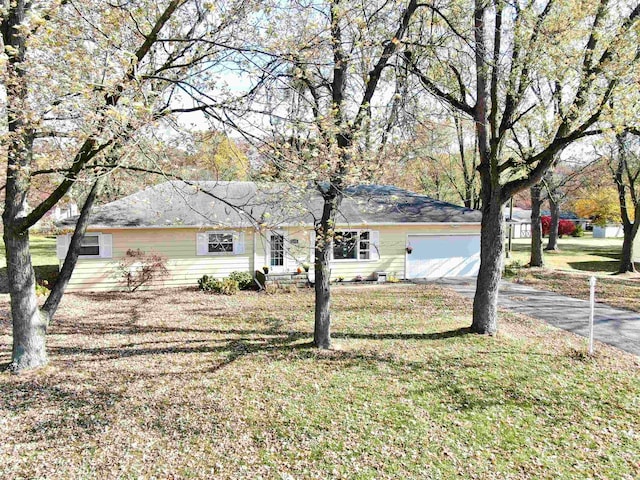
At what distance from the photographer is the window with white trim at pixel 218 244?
1436 centimetres

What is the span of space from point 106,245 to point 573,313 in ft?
45.3

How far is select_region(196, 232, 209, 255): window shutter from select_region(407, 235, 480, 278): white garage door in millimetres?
7531

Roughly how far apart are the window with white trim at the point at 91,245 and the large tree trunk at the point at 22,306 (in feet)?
23.9

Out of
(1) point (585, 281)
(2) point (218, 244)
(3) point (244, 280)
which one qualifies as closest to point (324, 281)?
(3) point (244, 280)

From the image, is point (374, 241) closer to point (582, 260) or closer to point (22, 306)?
point (22, 306)

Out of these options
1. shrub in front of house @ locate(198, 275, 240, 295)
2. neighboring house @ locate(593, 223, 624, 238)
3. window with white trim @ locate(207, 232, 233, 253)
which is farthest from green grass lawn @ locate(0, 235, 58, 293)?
neighboring house @ locate(593, 223, 624, 238)

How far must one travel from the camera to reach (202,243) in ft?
46.9

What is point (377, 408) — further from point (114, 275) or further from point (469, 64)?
point (114, 275)

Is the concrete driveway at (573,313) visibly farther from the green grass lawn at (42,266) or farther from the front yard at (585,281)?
the green grass lawn at (42,266)

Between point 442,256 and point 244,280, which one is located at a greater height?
point 442,256

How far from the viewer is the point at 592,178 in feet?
76.2

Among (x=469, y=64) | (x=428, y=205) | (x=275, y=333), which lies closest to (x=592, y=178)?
(x=428, y=205)

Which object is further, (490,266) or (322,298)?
(490,266)

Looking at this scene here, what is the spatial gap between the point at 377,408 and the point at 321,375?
52.4 inches
